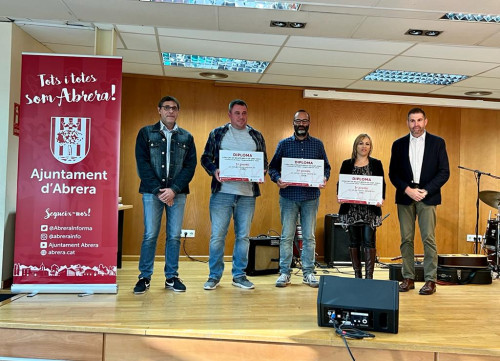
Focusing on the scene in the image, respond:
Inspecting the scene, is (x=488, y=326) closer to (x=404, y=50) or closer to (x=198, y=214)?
(x=404, y=50)

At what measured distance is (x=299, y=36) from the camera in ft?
Answer: 14.1

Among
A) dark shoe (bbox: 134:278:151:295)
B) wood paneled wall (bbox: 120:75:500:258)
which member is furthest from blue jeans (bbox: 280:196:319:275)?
wood paneled wall (bbox: 120:75:500:258)

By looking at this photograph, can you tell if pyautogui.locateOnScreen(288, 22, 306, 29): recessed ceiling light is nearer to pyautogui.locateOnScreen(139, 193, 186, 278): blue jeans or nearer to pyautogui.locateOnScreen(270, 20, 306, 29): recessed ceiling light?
pyautogui.locateOnScreen(270, 20, 306, 29): recessed ceiling light

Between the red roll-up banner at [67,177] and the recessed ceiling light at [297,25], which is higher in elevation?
the recessed ceiling light at [297,25]

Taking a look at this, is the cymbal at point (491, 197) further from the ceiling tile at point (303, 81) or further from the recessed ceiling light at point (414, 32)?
the recessed ceiling light at point (414, 32)

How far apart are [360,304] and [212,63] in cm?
370

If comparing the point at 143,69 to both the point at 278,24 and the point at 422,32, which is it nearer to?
the point at 278,24

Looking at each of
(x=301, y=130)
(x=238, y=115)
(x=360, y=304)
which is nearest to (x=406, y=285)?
(x=360, y=304)

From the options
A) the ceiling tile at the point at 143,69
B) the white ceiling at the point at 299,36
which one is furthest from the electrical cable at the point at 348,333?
the ceiling tile at the point at 143,69

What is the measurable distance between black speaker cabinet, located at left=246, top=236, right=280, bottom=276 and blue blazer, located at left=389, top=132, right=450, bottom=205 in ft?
5.03

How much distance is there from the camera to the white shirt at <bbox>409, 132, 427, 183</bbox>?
378 cm

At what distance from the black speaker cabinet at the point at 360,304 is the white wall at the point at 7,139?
2868 millimetres

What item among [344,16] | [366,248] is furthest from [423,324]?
[344,16]

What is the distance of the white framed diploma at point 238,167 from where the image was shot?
3.62 meters
